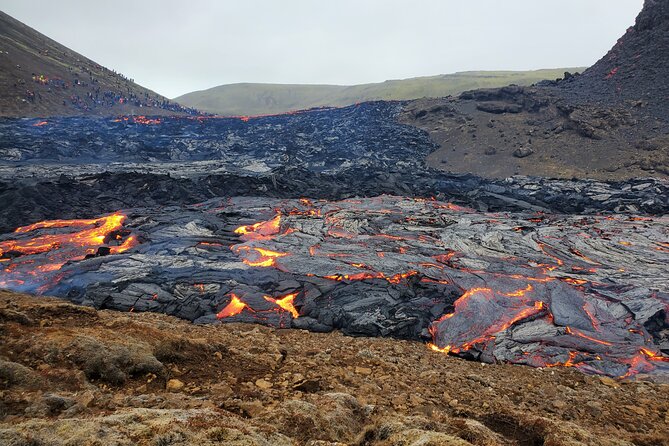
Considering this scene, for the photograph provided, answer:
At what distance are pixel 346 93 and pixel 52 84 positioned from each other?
123 m

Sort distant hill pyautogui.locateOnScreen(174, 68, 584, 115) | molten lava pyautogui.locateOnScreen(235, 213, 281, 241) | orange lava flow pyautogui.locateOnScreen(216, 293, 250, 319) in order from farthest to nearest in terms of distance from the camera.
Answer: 1. distant hill pyautogui.locateOnScreen(174, 68, 584, 115)
2. molten lava pyautogui.locateOnScreen(235, 213, 281, 241)
3. orange lava flow pyautogui.locateOnScreen(216, 293, 250, 319)

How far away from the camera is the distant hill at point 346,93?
129 metres

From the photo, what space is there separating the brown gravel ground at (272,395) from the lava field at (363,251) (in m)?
1.74

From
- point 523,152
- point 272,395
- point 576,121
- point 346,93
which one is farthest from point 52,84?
point 346,93

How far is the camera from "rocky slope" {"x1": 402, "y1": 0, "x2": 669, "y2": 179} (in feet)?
107

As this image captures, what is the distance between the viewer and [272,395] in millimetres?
5004

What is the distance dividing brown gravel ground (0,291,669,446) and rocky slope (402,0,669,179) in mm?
30586

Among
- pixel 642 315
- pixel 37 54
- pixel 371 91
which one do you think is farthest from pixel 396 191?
pixel 371 91

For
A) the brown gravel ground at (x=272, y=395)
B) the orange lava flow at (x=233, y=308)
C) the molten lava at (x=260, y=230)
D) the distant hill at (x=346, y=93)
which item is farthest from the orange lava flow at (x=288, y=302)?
the distant hill at (x=346, y=93)

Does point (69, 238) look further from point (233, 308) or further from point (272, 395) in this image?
point (272, 395)

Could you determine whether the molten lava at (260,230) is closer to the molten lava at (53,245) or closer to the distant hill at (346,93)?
the molten lava at (53,245)

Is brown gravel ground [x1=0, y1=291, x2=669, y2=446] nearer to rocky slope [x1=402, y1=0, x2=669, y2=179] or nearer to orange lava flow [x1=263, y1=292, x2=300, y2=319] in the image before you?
orange lava flow [x1=263, y1=292, x2=300, y2=319]

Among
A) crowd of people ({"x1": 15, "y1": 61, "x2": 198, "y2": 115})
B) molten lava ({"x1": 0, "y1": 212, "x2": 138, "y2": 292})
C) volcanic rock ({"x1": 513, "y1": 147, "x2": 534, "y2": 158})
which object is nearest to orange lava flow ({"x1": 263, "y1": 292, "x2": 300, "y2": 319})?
molten lava ({"x1": 0, "y1": 212, "x2": 138, "y2": 292})

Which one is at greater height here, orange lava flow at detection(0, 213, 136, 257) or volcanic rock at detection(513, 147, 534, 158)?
orange lava flow at detection(0, 213, 136, 257)
